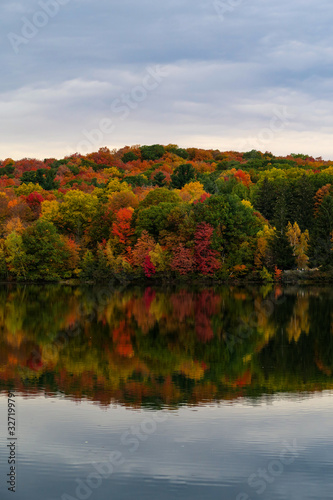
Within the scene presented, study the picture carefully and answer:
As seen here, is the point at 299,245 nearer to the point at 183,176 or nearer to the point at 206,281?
the point at 206,281

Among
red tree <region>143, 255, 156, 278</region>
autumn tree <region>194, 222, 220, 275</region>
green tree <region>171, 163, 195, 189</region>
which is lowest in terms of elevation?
red tree <region>143, 255, 156, 278</region>

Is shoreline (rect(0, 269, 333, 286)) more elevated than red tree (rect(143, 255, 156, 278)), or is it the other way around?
red tree (rect(143, 255, 156, 278))

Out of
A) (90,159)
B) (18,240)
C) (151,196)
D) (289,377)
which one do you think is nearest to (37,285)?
(18,240)

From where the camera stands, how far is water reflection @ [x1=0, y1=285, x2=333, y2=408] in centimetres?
1831

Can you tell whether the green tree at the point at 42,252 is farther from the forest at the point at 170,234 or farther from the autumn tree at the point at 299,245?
the autumn tree at the point at 299,245

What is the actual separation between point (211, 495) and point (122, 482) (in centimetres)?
161
